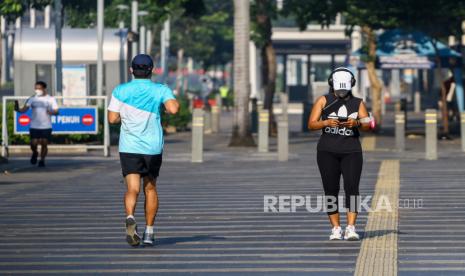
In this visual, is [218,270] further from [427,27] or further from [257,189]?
[427,27]

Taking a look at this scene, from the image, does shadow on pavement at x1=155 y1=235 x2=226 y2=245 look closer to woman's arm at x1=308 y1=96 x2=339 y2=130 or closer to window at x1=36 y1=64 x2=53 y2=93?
woman's arm at x1=308 y1=96 x2=339 y2=130

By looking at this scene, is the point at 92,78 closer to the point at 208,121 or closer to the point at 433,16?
the point at 208,121

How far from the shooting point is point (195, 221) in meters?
15.7

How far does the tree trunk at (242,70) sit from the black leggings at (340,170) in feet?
69.6

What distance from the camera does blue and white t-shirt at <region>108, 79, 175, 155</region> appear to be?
43.5 ft

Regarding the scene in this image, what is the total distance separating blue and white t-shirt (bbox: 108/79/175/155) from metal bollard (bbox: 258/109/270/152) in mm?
18166

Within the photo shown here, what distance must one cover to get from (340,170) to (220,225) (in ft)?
6.41

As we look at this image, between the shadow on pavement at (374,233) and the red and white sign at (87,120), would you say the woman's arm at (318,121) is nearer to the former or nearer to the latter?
the shadow on pavement at (374,233)

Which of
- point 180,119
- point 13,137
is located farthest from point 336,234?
point 180,119

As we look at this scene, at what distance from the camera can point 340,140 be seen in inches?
538

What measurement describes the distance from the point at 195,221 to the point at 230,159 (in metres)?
13.9

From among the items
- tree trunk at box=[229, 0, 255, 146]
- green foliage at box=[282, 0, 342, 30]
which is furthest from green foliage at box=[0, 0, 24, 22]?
green foliage at box=[282, 0, 342, 30]

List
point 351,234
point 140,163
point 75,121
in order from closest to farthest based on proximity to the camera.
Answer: point 140,163, point 351,234, point 75,121

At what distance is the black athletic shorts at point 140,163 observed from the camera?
13.2m
